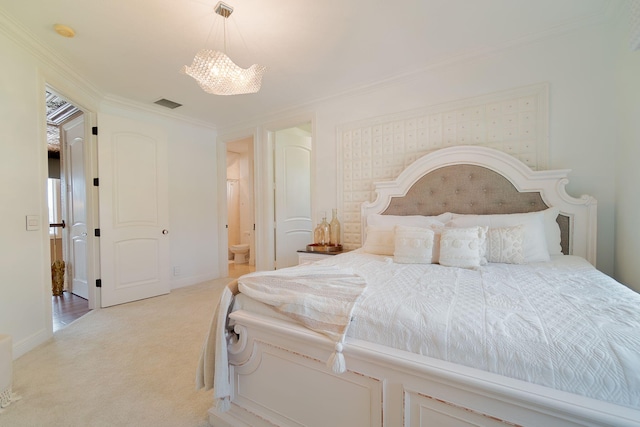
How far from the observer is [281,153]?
4.23 m

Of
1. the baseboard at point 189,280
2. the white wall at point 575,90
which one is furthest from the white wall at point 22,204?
the white wall at point 575,90

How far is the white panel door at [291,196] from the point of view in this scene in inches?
163

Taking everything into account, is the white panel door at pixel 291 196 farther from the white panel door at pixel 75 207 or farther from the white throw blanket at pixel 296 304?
the white throw blanket at pixel 296 304

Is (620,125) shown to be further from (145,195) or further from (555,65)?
(145,195)

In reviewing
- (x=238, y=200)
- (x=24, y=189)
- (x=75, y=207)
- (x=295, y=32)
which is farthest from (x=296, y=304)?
(x=238, y=200)

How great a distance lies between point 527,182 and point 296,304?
2.18 metres

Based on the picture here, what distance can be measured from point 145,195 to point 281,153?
6.27 feet

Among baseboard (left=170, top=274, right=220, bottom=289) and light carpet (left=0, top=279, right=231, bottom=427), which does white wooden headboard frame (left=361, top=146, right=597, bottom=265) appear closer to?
light carpet (left=0, top=279, right=231, bottom=427)

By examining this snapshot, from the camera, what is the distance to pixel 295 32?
7.25 feet

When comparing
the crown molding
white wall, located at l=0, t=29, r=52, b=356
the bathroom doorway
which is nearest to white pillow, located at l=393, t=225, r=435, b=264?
white wall, located at l=0, t=29, r=52, b=356

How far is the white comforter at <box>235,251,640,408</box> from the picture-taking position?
731mm

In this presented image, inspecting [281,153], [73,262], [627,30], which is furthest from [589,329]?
[73,262]

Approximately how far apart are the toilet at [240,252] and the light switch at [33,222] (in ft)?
11.8

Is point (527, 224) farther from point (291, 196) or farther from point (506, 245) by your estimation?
point (291, 196)
